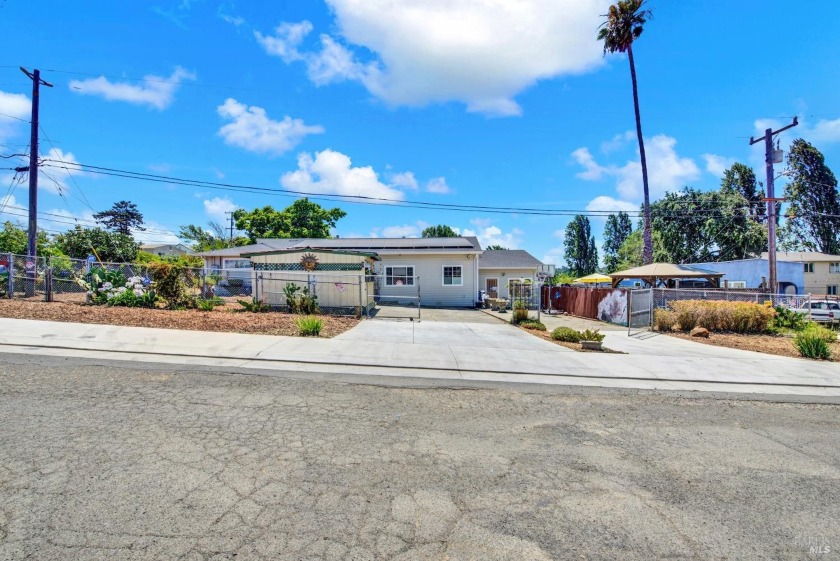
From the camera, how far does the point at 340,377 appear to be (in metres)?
7.22

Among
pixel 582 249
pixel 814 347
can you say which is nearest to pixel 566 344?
pixel 814 347

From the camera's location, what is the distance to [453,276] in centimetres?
2528

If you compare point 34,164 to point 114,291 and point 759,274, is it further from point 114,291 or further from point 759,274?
point 759,274

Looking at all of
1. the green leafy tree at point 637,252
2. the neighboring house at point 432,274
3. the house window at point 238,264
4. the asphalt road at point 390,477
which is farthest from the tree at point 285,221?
the asphalt road at point 390,477

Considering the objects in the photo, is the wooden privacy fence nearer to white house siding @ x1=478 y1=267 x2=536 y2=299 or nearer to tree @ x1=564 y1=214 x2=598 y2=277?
white house siding @ x1=478 y1=267 x2=536 y2=299

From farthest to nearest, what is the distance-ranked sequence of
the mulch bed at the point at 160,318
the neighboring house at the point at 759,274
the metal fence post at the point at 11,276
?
the neighboring house at the point at 759,274, the metal fence post at the point at 11,276, the mulch bed at the point at 160,318

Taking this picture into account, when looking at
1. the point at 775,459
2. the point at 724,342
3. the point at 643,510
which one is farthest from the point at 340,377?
the point at 724,342

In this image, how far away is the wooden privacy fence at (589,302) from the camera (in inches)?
705

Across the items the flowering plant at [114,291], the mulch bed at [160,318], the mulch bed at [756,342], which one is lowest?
the mulch bed at [756,342]

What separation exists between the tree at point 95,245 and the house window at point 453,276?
2238 centimetres

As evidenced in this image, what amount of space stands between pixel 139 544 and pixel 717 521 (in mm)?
3919

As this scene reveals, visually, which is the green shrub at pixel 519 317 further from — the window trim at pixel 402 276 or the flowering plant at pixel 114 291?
the flowering plant at pixel 114 291

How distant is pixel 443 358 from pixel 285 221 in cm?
3944

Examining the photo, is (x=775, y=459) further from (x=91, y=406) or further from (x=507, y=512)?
(x=91, y=406)
